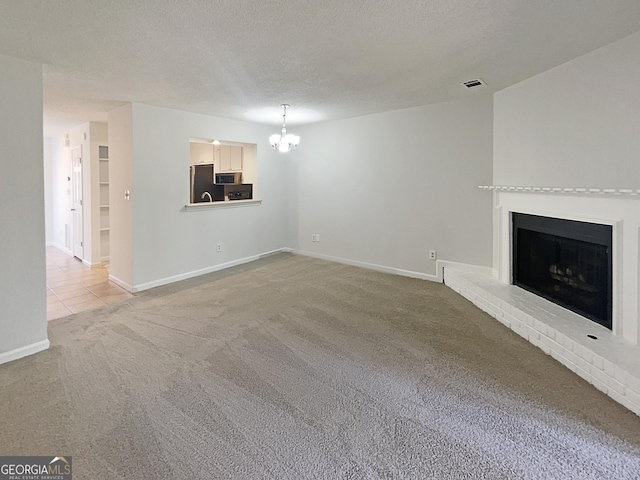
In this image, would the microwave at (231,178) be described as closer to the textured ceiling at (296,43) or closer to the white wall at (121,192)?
the white wall at (121,192)

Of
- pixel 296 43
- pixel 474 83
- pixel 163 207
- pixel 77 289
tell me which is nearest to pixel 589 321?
pixel 474 83

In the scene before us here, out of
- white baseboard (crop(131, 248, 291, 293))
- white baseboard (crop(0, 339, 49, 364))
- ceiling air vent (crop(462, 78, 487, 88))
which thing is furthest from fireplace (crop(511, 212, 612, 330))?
white baseboard (crop(0, 339, 49, 364))

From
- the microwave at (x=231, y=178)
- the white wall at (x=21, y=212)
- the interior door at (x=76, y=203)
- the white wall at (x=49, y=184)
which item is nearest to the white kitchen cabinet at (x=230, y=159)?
the microwave at (x=231, y=178)

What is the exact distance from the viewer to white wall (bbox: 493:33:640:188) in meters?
2.52

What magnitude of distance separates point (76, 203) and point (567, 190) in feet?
24.7

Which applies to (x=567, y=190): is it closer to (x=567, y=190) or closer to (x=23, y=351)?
(x=567, y=190)

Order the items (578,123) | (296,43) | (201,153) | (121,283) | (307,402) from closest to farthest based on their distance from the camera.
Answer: (307,402), (296,43), (578,123), (121,283), (201,153)

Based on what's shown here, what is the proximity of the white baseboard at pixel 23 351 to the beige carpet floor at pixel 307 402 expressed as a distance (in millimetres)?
84

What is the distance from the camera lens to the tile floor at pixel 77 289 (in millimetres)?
3930

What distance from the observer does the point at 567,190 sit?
9.77ft

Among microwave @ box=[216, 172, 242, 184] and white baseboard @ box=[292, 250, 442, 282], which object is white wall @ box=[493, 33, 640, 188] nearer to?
white baseboard @ box=[292, 250, 442, 282]

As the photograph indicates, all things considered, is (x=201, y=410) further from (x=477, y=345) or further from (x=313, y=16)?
(x=313, y=16)

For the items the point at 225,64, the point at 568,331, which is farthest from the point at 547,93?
the point at 225,64

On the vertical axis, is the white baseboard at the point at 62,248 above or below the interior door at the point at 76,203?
below
